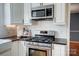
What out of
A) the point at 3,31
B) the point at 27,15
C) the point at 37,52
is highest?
the point at 27,15

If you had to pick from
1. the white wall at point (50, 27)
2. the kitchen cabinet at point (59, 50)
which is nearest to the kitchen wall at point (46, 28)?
the white wall at point (50, 27)

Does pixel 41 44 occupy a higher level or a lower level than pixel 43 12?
lower

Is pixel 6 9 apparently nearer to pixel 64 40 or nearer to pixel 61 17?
pixel 61 17

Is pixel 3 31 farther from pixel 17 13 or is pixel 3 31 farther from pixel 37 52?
pixel 37 52

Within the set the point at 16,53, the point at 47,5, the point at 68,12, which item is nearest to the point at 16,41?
the point at 16,53

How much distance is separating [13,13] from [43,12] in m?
0.32

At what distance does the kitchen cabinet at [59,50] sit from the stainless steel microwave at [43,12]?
1.05 ft

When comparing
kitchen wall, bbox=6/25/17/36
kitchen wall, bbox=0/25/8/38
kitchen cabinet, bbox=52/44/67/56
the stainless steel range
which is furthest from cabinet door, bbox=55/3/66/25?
kitchen wall, bbox=0/25/8/38

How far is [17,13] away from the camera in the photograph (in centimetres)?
118

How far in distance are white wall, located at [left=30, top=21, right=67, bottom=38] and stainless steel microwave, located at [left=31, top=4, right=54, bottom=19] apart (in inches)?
2.5

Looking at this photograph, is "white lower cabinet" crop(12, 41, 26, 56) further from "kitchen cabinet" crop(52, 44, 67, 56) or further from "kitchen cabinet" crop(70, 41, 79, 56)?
"kitchen cabinet" crop(70, 41, 79, 56)

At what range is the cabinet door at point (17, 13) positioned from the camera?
1.17 metres

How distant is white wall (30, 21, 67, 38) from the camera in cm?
115

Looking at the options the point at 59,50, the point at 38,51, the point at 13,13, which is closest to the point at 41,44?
the point at 38,51
